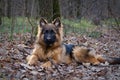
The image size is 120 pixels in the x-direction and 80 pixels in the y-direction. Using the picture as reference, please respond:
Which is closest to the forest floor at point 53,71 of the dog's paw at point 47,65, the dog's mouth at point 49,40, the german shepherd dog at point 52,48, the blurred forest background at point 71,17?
the dog's paw at point 47,65

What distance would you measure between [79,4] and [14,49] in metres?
16.6

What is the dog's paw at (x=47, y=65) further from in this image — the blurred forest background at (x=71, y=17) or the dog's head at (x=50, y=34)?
the blurred forest background at (x=71, y=17)

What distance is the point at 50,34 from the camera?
360 inches

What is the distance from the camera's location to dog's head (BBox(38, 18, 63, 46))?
9.15 m

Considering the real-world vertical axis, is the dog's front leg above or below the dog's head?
below

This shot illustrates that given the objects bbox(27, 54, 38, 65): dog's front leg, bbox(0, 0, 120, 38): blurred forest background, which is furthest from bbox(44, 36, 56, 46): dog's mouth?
bbox(0, 0, 120, 38): blurred forest background

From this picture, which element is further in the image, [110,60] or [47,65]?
[110,60]

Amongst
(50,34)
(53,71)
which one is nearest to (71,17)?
(50,34)

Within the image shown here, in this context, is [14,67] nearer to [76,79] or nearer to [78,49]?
[76,79]

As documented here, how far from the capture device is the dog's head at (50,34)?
9.15m

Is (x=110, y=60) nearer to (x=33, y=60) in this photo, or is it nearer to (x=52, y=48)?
(x=52, y=48)

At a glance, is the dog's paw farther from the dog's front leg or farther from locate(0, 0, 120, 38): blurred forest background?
locate(0, 0, 120, 38): blurred forest background

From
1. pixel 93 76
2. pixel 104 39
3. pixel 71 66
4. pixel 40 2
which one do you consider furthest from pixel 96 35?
pixel 93 76

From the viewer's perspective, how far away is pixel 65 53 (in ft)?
31.5
